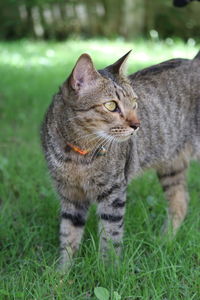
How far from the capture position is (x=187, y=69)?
3.57m

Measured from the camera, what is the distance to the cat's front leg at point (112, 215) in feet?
9.75

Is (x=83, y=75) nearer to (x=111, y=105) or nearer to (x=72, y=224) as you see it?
(x=111, y=105)

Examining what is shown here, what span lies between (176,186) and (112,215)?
3.24ft

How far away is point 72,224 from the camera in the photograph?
3.19 metres

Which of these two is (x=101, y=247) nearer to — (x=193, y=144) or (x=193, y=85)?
(x=193, y=144)

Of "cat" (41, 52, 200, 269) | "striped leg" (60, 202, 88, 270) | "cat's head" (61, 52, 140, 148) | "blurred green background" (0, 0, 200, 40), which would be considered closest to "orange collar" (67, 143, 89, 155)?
"cat" (41, 52, 200, 269)

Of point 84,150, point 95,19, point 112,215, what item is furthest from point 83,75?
point 95,19

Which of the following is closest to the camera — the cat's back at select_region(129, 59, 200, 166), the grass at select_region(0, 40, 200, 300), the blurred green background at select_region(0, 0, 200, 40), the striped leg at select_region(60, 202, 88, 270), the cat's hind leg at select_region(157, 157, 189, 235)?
the grass at select_region(0, 40, 200, 300)

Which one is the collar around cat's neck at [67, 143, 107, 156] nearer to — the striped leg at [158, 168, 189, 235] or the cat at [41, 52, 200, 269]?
the cat at [41, 52, 200, 269]

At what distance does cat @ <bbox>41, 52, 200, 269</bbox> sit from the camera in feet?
9.10

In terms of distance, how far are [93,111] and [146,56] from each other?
6833mm

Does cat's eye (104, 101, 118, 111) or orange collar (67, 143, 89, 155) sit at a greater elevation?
cat's eye (104, 101, 118, 111)

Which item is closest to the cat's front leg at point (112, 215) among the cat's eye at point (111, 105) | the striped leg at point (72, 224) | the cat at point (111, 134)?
the cat at point (111, 134)

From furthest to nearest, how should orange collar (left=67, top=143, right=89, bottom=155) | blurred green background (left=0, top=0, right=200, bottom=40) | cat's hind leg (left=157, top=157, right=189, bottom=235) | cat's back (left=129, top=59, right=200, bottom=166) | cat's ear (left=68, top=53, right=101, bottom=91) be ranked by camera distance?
blurred green background (left=0, top=0, right=200, bottom=40) → cat's hind leg (left=157, top=157, right=189, bottom=235) → cat's back (left=129, top=59, right=200, bottom=166) → orange collar (left=67, top=143, right=89, bottom=155) → cat's ear (left=68, top=53, right=101, bottom=91)
